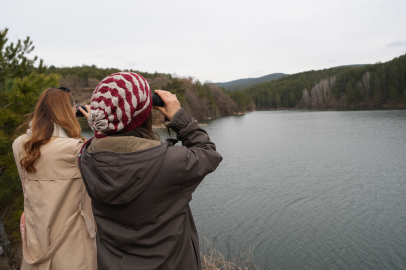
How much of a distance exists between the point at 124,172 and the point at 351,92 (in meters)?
74.0

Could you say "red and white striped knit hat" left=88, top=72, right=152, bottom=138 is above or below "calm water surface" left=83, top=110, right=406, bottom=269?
above

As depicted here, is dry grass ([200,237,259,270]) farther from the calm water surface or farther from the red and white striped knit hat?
the red and white striped knit hat

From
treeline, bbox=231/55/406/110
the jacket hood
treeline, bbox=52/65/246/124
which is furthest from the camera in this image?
treeline, bbox=231/55/406/110

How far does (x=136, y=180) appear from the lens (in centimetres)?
98

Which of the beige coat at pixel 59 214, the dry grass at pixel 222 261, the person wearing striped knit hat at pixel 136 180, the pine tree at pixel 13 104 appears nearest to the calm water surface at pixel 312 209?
the dry grass at pixel 222 261

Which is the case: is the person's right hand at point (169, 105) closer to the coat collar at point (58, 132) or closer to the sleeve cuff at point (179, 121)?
the sleeve cuff at point (179, 121)

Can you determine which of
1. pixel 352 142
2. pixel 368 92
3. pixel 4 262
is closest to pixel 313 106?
pixel 368 92

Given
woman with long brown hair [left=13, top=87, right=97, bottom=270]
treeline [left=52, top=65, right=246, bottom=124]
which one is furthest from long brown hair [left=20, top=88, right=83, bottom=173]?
treeline [left=52, top=65, right=246, bottom=124]

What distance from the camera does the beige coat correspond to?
55.7 inches

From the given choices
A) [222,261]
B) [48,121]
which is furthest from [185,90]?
[48,121]

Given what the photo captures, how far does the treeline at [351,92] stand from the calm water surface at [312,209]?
174ft

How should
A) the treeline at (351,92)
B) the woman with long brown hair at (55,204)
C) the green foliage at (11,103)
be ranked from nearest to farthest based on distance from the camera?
the woman with long brown hair at (55,204) → the green foliage at (11,103) → the treeline at (351,92)

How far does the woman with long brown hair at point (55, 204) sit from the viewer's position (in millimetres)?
1412

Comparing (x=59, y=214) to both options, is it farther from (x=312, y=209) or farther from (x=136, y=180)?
(x=312, y=209)
